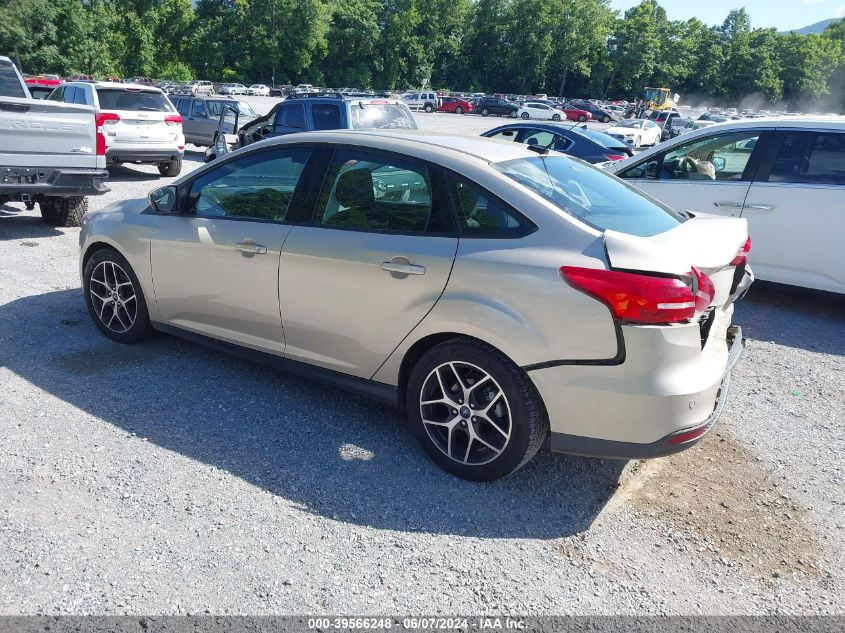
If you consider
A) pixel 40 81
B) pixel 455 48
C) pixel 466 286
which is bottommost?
pixel 40 81

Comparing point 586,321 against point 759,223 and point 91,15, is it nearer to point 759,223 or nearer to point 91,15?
point 759,223

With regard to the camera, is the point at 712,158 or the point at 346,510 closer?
the point at 346,510

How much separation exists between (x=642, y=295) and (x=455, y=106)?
2422 inches

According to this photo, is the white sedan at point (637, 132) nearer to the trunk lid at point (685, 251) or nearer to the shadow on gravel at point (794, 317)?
the shadow on gravel at point (794, 317)

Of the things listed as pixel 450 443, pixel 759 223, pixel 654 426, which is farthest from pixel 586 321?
pixel 759 223

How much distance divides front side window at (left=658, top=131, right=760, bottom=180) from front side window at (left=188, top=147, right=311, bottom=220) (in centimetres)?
451

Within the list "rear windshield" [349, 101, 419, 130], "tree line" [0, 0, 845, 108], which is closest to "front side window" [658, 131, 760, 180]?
"rear windshield" [349, 101, 419, 130]

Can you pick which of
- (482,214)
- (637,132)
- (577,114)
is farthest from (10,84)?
(577,114)

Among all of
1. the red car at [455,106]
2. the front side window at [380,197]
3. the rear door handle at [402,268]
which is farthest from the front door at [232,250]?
the red car at [455,106]

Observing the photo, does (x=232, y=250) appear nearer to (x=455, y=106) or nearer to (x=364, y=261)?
(x=364, y=261)

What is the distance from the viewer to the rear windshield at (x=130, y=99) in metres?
12.8

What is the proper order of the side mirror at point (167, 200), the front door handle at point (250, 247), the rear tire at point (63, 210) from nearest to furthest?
the front door handle at point (250, 247) → the side mirror at point (167, 200) → the rear tire at point (63, 210)

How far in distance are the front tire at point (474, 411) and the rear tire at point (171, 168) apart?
11.8m

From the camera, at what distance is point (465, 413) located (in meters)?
3.27
